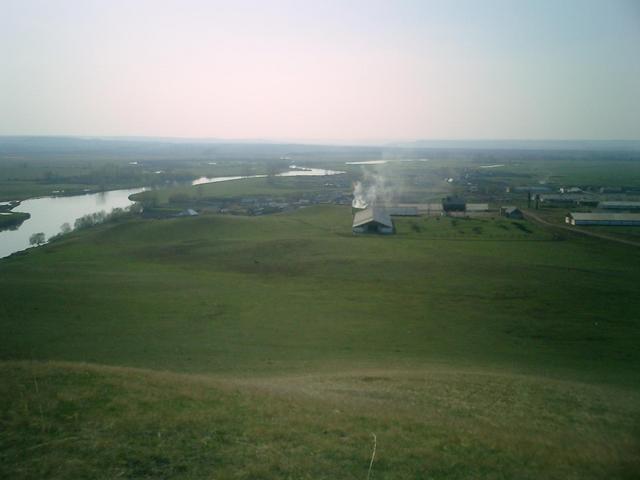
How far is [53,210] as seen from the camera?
69.8 metres

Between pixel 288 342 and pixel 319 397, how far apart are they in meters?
7.51

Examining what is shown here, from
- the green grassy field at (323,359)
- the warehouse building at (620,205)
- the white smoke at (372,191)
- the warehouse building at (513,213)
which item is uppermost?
the white smoke at (372,191)

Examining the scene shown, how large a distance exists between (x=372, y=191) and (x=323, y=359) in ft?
218

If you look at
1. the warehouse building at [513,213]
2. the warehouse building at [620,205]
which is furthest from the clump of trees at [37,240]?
the warehouse building at [620,205]

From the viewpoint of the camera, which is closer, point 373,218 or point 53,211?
point 373,218

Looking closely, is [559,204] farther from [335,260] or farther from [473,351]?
[473,351]

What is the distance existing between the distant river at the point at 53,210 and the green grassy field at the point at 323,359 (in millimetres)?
12731

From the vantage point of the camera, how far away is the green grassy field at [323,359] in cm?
852

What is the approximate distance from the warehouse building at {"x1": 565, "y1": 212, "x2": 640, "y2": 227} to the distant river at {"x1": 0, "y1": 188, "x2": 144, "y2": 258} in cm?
5523

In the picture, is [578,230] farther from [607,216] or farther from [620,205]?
[620,205]

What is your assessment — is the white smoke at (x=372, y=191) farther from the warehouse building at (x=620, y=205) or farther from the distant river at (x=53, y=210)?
the distant river at (x=53, y=210)

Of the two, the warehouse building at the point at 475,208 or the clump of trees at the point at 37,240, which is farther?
the warehouse building at the point at 475,208

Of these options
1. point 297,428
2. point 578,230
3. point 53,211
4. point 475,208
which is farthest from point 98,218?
point 297,428

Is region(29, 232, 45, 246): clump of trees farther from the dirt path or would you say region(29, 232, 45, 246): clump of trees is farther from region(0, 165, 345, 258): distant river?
the dirt path
